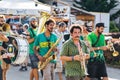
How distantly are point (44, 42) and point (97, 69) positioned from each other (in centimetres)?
138

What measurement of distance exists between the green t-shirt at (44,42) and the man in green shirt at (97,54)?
817mm

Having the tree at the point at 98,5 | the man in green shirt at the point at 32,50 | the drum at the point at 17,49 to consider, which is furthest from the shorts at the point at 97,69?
the tree at the point at 98,5

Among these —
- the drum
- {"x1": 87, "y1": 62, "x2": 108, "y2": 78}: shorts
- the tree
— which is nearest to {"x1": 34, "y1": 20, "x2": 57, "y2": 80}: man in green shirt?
the drum

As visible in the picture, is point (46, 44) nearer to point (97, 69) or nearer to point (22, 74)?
point (97, 69)

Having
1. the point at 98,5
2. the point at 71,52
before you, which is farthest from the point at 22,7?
the point at 98,5

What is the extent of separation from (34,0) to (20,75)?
6033mm

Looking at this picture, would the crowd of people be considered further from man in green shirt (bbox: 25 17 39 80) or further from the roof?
the roof

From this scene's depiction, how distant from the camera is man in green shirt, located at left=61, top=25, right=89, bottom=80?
6355mm

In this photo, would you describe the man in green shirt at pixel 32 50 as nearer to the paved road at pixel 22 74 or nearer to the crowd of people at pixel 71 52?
the crowd of people at pixel 71 52

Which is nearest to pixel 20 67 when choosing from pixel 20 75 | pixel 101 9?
pixel 20 75

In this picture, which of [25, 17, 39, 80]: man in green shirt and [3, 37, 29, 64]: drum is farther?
[25, 17, 39, 80]: man in green shirt

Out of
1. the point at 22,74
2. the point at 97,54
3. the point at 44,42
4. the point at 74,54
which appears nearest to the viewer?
the point at 74,54

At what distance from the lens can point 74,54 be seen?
253 inches

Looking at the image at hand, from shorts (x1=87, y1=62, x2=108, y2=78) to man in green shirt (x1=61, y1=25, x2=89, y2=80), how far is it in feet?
6.91
